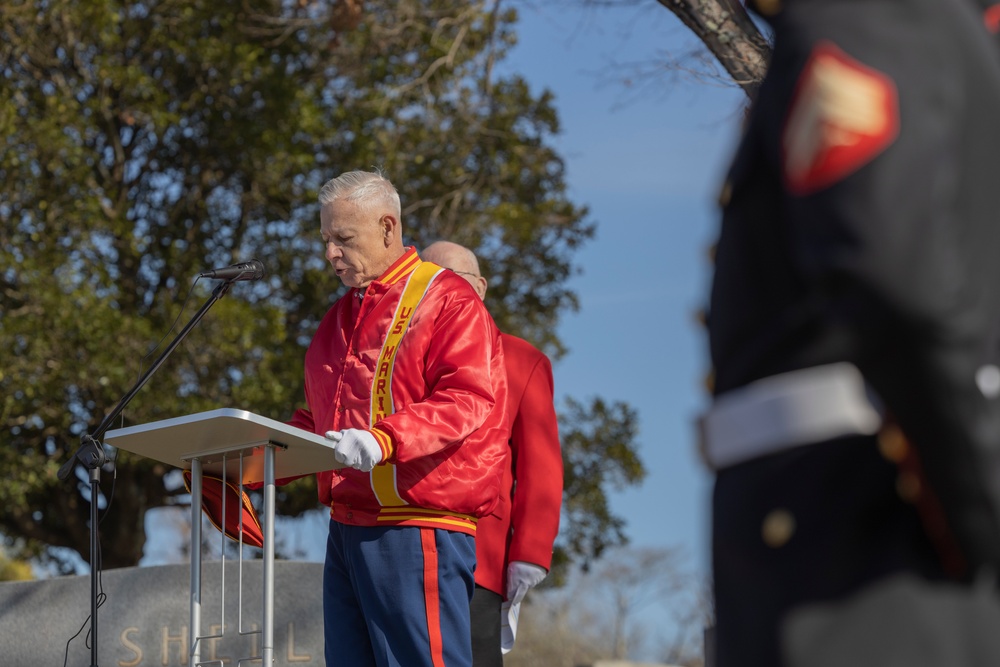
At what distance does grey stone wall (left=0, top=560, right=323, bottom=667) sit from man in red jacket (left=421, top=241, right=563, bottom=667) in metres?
2.80

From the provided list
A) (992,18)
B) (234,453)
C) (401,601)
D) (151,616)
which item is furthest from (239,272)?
(151,616)

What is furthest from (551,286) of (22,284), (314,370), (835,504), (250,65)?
(835,504)

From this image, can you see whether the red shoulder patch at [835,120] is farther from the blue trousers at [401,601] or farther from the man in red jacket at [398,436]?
the blue trousers at [401,601]

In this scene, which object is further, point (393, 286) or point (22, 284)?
point (22, 284)

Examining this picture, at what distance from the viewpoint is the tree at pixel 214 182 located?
397 inches

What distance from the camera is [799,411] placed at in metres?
1.28

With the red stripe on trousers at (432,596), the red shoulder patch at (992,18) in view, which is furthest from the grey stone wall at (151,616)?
the red shoulder patch at (992,18)

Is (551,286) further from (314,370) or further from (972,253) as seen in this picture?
(972,253)

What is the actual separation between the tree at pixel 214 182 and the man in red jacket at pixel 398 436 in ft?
21.4

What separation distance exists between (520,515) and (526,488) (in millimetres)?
92

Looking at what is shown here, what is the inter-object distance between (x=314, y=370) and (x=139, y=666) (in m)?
3.91

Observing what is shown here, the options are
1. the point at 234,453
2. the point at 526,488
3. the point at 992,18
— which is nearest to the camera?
the point at 992,18

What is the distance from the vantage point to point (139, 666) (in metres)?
6.80

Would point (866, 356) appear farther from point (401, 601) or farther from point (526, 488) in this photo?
point (526, 488)
